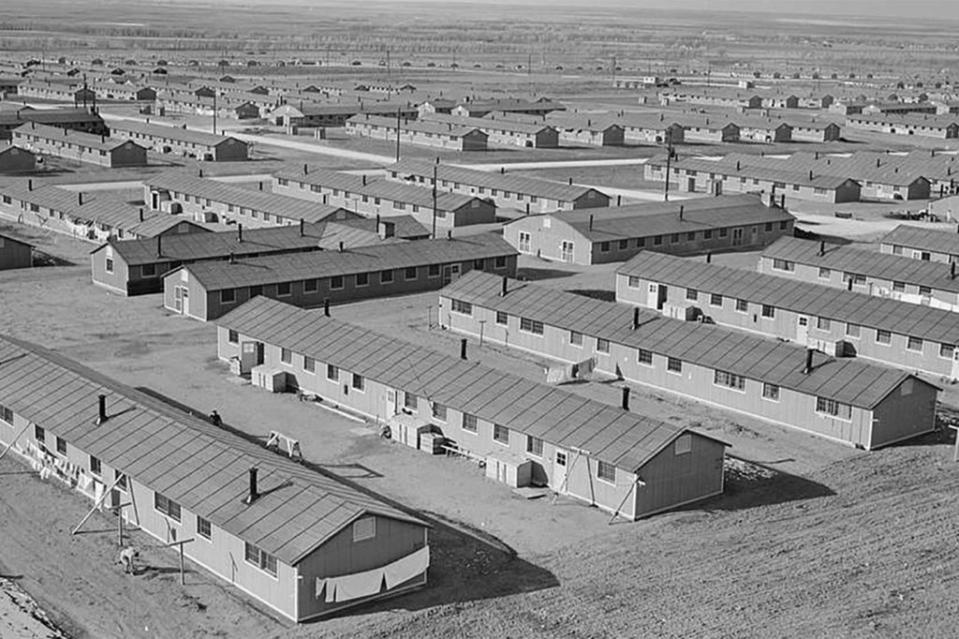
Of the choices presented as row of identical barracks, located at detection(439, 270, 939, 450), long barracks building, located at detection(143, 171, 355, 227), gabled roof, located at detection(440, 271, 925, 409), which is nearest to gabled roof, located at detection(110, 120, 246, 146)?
long barracks building, located at detection(143, 171, 355, 227)

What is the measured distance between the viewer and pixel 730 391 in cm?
4406

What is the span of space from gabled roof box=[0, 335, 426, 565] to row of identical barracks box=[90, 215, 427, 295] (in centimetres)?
1903

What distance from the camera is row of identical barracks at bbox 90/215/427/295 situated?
59.1 meters

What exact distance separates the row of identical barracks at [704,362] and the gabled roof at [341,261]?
22.4 feet

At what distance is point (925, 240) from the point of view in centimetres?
6988

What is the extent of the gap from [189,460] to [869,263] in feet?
132

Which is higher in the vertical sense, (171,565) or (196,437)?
(196,437)

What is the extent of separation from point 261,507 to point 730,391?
65.6 ft

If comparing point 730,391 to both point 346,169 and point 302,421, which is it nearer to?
point 302,421

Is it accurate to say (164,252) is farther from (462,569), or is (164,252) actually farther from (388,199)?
(462,569)

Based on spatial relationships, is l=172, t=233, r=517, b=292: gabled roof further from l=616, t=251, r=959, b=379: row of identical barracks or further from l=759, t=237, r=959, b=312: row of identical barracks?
l=759, t=237, r=959, b=312: row of identical barracks

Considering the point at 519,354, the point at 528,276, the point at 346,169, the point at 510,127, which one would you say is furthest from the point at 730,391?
the point at 510,127

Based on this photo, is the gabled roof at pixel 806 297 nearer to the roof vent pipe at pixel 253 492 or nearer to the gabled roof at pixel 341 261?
the gabled roof at pixel 341 261

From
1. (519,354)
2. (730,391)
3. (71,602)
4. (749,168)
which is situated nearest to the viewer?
(71,602)
